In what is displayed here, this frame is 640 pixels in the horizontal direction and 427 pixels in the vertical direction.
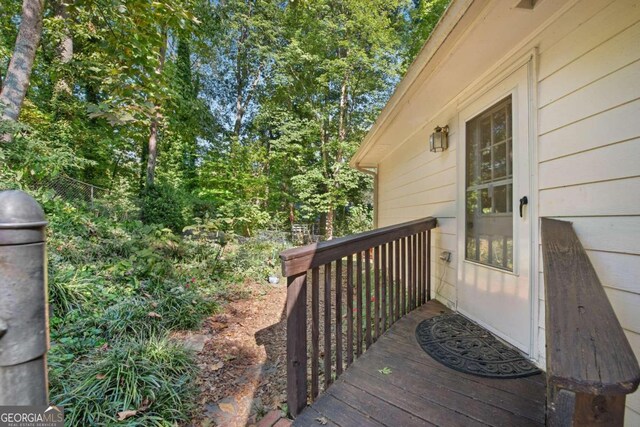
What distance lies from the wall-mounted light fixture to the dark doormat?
1.79 metres

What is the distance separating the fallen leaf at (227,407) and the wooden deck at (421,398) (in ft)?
2.13

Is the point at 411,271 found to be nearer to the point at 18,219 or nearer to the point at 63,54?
the point at 18,219

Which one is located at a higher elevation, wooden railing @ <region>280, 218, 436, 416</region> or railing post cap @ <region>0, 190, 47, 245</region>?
railing post cap @ <region>0, 190, 47, 245</region>

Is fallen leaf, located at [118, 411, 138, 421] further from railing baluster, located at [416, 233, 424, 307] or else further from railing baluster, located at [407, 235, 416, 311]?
railing baluster, located at [416, 233, 424, 307]

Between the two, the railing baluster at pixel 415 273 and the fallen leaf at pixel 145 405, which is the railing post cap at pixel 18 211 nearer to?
the fallen leaf at pixel 145 405

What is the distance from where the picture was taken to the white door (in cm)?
200

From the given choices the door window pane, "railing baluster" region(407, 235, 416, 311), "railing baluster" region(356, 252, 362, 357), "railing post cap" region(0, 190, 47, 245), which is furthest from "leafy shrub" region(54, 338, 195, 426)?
the door window pane

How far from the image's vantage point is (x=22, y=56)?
4023 millimetres

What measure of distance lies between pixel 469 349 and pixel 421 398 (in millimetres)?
738

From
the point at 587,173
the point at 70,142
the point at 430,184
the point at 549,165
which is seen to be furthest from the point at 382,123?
the point at 70,142

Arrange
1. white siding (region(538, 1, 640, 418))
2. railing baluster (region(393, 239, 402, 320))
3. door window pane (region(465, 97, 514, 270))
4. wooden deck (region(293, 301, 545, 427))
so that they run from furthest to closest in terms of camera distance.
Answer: railing baluster (region(393, 239, 402, 320))
door window pane (region(465, 97, 514, 270))
wooden deck (region(293, 301, 545, 427))
white siding (region(538, 1, 640, 418))

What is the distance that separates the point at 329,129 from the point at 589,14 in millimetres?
11188

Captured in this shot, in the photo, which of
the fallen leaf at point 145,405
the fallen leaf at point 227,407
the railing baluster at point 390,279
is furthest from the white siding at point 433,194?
the fallen leaf at point 145,405

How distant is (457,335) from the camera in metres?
2.32
